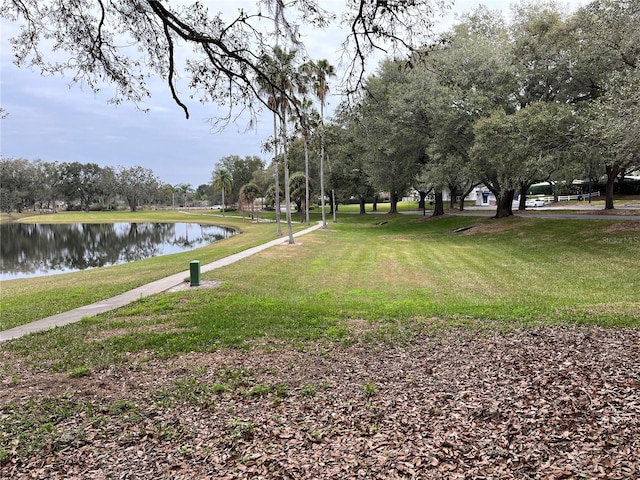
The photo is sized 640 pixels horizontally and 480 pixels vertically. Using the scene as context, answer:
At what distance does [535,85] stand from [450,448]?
2443cm

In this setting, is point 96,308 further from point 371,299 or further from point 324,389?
point 324,389

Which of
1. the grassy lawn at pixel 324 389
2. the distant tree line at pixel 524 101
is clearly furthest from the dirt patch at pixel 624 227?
the grassy lawn at pixel 324 389

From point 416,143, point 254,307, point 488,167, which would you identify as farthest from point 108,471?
point 416,143

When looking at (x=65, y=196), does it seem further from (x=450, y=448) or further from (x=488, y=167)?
(x=450, y=448)

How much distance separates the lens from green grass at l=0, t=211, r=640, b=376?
628 cm

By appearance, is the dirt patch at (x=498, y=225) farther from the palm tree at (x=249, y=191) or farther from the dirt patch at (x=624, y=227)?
the palm tree at (x=249, y=191)

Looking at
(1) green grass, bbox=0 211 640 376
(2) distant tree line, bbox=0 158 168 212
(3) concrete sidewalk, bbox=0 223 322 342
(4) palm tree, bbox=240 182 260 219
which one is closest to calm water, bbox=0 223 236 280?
(4) palm tree, bbox=240 182 260 219

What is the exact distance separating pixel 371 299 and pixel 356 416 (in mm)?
6652

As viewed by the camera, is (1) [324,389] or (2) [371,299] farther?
(2) [371,299]

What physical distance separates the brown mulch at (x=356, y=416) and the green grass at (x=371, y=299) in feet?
3.18

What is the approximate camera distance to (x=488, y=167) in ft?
74.4

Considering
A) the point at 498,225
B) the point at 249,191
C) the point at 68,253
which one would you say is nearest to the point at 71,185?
the point at 249,191

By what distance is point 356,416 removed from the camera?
3762 mm

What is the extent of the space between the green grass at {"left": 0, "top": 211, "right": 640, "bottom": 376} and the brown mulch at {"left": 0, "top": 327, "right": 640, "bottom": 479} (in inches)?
38.2
